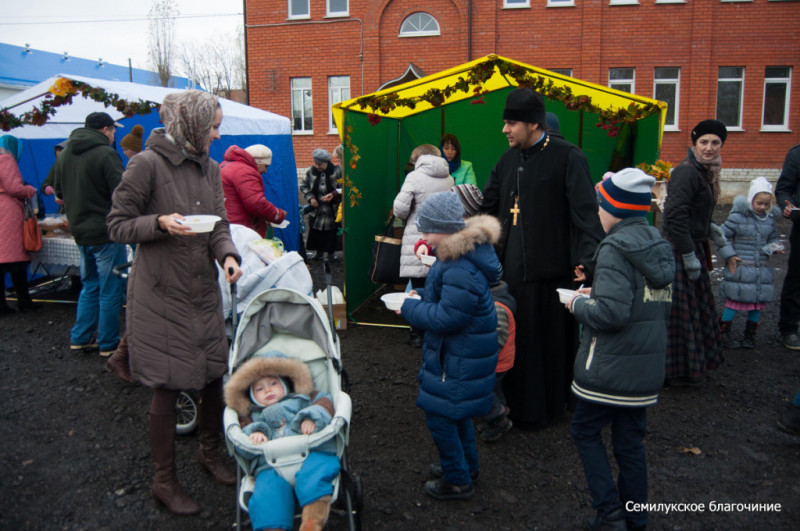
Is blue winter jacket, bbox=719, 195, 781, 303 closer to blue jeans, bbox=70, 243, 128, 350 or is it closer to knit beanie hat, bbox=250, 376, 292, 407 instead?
knit beanie hat, bbox=250, 376, 292, 407

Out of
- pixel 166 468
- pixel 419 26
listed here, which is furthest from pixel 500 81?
pixel 419 26

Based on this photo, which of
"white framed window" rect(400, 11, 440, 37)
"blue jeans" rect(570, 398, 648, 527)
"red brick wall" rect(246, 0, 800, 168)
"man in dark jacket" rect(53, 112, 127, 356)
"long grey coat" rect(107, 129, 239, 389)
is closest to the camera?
"blue jeans" rect(570, 398, 648, 527)

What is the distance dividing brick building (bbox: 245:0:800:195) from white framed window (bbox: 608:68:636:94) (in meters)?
0.03

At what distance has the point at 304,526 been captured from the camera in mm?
2455

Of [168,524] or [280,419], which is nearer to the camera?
[280,419]

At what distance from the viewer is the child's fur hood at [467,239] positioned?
9.58ft

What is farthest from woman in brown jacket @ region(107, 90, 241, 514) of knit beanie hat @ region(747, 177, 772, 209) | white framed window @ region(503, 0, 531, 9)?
white framed window @ region(503, 0, 531, 9)

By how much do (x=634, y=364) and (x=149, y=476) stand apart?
2889 millimetres

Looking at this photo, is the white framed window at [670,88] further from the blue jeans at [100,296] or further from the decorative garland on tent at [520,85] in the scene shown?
the blue jeans at [100,296]

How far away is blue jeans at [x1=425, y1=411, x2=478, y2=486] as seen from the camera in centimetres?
303

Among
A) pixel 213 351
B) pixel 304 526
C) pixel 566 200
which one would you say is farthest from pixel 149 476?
pixel 566 200

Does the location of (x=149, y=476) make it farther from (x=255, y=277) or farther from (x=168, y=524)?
(x=255, y=277)

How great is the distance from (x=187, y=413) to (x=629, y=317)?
3.04 m

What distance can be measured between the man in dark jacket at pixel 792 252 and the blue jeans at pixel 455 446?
13.5 ft
